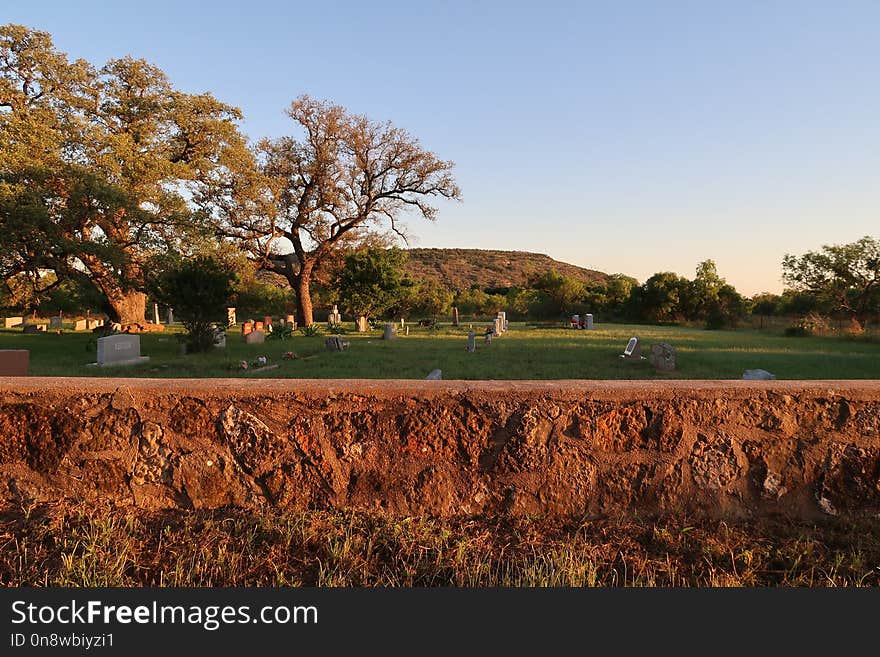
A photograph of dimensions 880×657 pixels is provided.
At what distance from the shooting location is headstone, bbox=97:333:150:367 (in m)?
11.3

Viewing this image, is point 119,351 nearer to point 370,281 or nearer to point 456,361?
point 456,361

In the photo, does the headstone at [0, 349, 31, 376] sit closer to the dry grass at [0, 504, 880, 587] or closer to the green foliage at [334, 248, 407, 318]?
the dry grass at [0, 504, 880, 587]

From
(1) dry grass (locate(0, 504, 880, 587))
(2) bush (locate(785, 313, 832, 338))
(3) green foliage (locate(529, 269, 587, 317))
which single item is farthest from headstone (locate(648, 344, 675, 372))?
(3) green foliage (locate(529, 269, 587, 317))

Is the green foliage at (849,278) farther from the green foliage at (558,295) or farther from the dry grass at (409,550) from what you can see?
the dry grass at (409,550)

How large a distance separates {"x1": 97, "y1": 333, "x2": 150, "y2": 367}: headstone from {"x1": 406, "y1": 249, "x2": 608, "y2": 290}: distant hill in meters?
71.0

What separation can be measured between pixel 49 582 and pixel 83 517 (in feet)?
1.51

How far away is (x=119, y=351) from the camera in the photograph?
38.7ft

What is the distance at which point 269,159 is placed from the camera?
28953mm

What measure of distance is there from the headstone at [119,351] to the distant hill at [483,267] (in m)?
71.0

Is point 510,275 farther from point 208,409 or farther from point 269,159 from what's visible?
point 208,409

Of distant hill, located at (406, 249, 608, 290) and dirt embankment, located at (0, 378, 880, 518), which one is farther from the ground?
distant hill, located at (406, 249, 608, 290)

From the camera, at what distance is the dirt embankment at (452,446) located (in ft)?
7.39

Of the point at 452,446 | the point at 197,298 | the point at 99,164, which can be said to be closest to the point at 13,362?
the point at 197,298

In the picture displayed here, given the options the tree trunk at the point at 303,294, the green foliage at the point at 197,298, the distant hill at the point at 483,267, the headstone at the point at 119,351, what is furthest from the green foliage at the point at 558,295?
the distant hill at the point at 483,267
